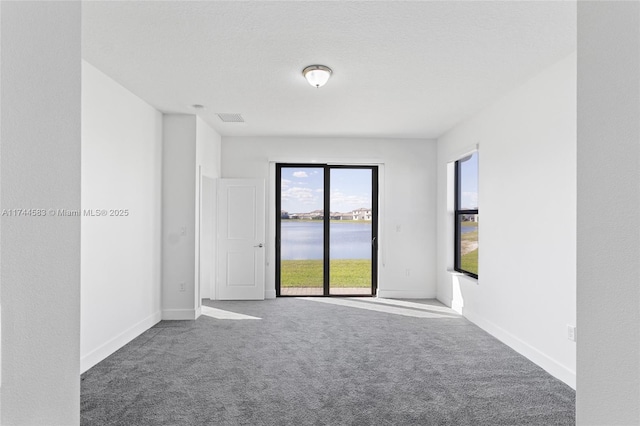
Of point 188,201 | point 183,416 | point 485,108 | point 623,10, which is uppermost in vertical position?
point 485,108

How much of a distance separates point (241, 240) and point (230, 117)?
198 cm

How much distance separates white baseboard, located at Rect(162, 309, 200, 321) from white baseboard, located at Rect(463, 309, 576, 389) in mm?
3512

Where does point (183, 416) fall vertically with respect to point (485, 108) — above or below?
below

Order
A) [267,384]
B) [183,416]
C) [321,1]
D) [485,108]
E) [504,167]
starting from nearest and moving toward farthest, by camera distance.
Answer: [321,1] → [183,416] → [267,384] → [504,167] → [485,108]

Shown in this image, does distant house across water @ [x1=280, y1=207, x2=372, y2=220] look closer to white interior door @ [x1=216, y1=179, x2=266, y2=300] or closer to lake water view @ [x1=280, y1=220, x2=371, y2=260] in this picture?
lake water view @ [x1=280, y1=220, x2=371, y2=260]

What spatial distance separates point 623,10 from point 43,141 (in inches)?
57.1

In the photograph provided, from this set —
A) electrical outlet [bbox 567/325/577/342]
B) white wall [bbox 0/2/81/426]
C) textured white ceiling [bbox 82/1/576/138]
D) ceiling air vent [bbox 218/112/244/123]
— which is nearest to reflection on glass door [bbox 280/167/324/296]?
ceiling air vent [bbox 218/112/244/123]

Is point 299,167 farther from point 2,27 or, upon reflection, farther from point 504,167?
point 2,27

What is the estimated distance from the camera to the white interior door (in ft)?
19.3

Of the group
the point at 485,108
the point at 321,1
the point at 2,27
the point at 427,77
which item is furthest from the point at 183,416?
the point at 485,108

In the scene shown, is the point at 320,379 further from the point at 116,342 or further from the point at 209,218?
the point at 209,218

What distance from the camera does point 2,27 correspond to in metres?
0.81

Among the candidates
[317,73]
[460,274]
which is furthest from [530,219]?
[317,73]

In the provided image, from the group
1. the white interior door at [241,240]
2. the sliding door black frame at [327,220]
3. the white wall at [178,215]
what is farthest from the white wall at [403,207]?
the white wall at [178,215]
